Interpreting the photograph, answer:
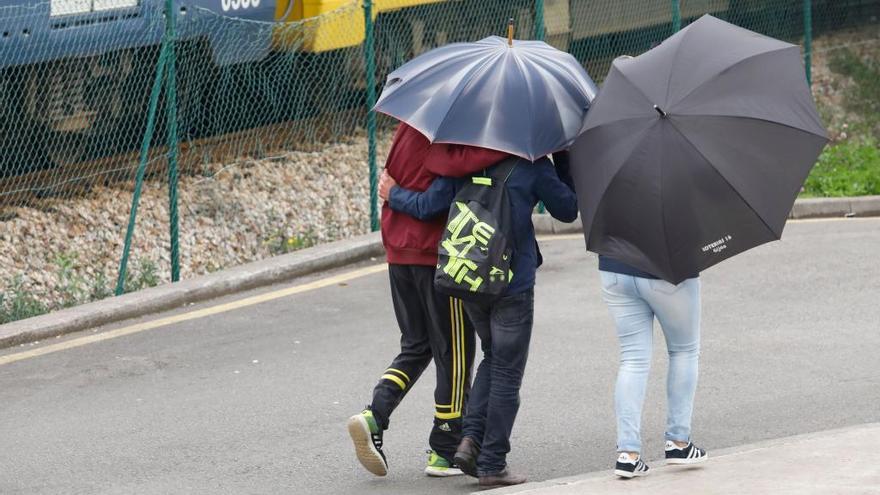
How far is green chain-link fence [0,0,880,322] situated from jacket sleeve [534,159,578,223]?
444cm

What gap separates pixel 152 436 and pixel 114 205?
4.66 m

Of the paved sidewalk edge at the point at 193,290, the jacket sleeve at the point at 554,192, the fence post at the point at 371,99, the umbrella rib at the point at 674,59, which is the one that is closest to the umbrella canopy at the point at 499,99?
the jacket sleeve at the point at 554,192

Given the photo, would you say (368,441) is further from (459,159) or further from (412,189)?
(459,159)

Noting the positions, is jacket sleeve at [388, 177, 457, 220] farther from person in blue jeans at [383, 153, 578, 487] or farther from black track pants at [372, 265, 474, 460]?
black track pants at [372, 265, 474, 460]

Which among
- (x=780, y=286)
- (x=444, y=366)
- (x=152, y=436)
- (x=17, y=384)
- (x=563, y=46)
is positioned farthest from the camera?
(x=563, y=46)

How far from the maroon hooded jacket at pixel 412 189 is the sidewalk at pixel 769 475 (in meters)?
A: 0.98

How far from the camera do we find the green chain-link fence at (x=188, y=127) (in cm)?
1038

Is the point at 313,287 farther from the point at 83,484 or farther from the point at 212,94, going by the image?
the point at 83,484

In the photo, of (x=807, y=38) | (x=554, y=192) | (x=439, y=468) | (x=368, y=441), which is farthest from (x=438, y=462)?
(x=807, y=38)

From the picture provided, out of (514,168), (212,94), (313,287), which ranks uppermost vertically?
(514,168)

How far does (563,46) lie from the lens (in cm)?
1360

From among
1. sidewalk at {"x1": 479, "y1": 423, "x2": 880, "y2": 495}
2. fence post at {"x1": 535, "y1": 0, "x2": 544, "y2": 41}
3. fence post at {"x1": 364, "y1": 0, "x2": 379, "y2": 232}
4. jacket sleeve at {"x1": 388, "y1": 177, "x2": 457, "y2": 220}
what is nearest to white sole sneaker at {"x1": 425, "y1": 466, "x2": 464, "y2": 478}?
sidewalk at {"x1": 479, "y1": 423, "x2": 880, "y2": 495}

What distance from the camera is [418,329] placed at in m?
6.20

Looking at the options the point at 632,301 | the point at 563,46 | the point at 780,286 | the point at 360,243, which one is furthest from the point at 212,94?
the point at 632,301
